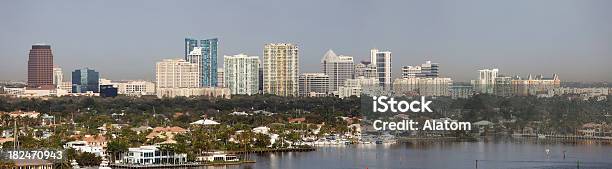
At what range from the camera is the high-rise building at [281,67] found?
34219 mm

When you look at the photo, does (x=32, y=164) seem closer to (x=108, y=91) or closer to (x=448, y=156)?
(x=448, y=156)

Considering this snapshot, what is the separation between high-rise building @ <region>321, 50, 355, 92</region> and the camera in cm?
3412

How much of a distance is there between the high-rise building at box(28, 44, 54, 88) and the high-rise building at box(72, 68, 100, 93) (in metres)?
0.99

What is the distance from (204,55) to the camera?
4031 centimetres

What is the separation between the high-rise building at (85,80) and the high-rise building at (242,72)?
13.3 ft

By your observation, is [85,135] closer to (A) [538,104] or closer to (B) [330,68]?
(A) [538,104]

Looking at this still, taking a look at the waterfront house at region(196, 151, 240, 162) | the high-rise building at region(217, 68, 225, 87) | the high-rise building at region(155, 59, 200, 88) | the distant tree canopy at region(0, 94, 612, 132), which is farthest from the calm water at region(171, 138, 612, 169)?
the high-rise building at region(217, 68, 225, 87)

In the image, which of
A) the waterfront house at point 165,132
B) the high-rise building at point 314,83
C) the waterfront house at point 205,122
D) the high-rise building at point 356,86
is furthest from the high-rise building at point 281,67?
the waterfront house at point 165,132

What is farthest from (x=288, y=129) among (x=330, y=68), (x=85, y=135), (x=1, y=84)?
(x=330, y=68)

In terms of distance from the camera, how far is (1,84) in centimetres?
2930

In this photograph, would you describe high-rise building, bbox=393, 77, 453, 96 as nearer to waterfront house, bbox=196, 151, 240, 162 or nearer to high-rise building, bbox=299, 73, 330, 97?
waterfront house, bbox=196, 151, 240, 162

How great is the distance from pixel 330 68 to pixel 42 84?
339 inches

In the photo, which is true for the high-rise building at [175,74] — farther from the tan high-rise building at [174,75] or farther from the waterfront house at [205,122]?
the waterfront house at [205,122]

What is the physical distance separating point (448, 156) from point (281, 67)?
65.8 feet
